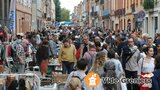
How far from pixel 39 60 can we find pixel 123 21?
43441 mm

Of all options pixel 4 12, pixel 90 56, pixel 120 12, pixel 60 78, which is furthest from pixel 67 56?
pixel 120 12

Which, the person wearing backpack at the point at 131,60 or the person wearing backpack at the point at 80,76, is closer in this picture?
the person wearing backpack at the point at 80,76

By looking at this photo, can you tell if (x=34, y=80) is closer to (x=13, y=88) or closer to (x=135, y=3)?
(x=13, y=88)

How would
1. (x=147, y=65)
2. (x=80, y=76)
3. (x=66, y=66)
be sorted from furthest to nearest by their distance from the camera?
(x=66, y=66), (x=147, y=65), (x=80, y=76)

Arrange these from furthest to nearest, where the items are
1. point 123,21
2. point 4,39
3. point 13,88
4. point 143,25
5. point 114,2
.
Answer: point 114,2, point 123,21, point 143,25, point 4,39, point 13,88

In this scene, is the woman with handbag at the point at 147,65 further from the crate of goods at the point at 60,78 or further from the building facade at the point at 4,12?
the building facade at the point at 4,12

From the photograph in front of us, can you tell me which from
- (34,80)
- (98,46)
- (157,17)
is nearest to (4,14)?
(157,17)

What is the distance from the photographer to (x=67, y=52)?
561 inches

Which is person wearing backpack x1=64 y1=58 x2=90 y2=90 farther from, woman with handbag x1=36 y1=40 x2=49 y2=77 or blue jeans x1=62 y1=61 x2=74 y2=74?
woman with handbag x1=36 y1=40 x2=49 y2=77

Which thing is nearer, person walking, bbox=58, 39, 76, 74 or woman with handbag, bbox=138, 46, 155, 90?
woman with handbag, bbox=138, 46, 155, 90

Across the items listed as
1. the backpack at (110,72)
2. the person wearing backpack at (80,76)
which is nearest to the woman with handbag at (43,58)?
the backpack at (110,72)

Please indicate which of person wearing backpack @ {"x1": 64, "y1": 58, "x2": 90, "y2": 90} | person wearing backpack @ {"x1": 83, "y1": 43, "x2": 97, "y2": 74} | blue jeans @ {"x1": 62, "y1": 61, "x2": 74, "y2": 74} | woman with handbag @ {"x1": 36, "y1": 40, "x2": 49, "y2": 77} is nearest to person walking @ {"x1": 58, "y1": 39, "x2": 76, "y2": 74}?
blue jeans @ {"x1": 62, "y1": 61, "x2": 74, "y2": 74}

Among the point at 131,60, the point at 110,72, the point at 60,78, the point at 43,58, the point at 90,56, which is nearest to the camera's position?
the point at 110,72

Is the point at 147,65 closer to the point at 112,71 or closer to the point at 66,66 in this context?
the point at 112,71
